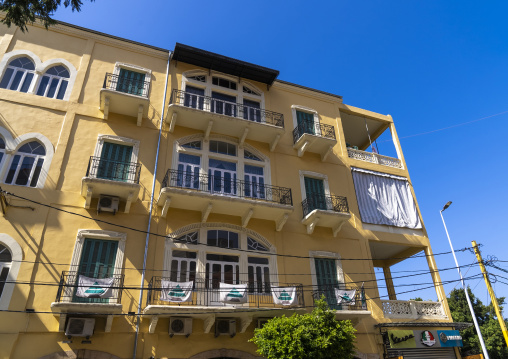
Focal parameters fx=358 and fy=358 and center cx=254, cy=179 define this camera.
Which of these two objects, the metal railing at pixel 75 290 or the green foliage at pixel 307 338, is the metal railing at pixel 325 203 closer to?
the green foliage at pixel 307 338

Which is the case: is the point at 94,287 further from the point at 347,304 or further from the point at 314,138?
the point at 314,138

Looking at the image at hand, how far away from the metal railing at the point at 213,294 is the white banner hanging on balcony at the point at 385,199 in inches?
251

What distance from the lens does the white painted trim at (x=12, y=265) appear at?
11.2 metres

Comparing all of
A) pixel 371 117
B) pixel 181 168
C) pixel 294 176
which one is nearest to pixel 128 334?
pixel 181 168

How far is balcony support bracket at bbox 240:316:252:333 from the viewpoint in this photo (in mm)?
12916

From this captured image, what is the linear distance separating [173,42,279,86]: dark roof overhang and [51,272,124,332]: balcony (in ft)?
36.7

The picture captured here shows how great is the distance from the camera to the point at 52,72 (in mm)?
15898

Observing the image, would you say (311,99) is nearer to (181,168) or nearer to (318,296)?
(181,168)

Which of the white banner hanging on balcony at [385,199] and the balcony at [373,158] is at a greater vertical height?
the balcony at [373,158]

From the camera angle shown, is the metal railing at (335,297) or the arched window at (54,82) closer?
the metal railing at (335,297)

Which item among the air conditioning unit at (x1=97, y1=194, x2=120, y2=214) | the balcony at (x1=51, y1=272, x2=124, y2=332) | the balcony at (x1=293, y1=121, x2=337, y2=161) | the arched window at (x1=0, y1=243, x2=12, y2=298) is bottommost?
the balcony at (x1=51, y1=272, x2=124, y2=332)

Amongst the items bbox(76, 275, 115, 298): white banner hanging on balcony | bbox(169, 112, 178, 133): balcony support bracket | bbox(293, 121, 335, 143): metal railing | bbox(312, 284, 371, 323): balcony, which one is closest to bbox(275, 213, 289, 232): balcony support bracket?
bbox(312, 284, 371, 323): balcony

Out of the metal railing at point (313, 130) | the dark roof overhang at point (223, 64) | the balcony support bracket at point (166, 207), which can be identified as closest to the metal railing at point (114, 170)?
the balcony support bracket at point (166, 207)

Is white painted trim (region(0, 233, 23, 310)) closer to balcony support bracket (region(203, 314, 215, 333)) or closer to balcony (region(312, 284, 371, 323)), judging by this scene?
balcony support bracket (region(203, 314, 215, 333))
